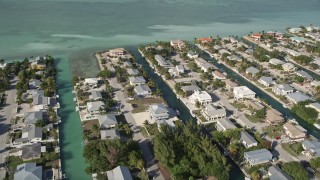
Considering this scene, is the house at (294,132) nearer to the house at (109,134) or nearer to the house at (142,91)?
the house at (142,91)

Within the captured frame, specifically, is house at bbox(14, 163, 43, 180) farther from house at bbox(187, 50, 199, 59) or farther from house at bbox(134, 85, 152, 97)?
house at bbox(187, 50, 199, 59)

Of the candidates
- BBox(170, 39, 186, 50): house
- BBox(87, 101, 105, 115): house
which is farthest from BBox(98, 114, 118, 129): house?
BBox(170, 39, 186, 50): house

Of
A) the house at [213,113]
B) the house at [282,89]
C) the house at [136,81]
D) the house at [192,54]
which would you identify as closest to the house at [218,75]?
the house at [282,89]

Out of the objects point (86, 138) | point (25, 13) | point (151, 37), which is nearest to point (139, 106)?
point (86, 138)

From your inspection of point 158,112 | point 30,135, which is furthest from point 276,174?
point 30,135

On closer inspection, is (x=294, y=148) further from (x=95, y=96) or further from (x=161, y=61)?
(x=161, y=61)

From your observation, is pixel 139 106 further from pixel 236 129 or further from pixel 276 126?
pixel 276 126

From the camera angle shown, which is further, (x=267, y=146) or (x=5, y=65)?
(x=5, y=65)
